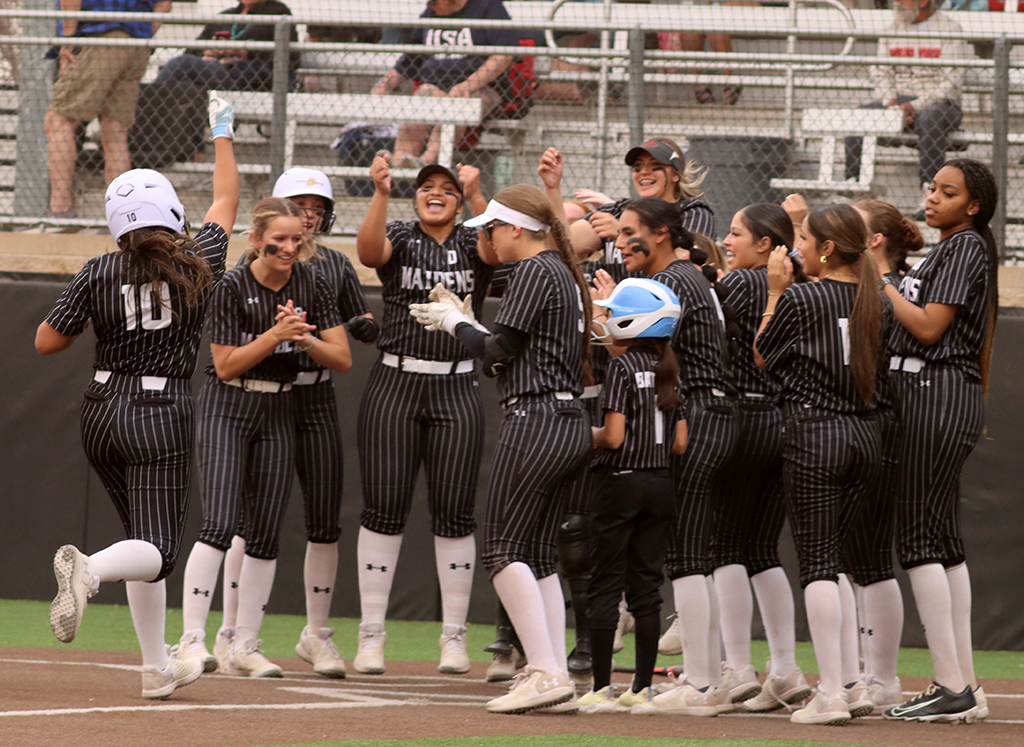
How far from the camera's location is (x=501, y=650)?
606 centimetres

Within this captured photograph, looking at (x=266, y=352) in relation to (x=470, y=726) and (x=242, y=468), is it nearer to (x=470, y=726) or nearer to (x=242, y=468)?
(x=242, y=468)

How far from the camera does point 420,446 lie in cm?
611

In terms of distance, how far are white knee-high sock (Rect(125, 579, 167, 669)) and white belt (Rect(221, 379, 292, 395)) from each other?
1.22m

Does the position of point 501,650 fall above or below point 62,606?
below

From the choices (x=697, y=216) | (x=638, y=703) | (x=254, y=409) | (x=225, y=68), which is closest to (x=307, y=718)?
(x=638, y=703)

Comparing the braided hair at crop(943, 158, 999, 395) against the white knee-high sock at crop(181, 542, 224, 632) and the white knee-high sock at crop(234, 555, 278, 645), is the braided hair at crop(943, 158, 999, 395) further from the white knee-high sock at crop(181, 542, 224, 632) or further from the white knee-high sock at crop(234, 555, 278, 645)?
the white knee-high sock at crop(181, 542, 224, 632)

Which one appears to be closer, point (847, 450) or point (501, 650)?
point (847, 450)

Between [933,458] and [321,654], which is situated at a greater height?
[933,458]

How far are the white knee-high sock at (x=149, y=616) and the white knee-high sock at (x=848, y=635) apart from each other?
8.51 feet

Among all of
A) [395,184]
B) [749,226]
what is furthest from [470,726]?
[395,184]

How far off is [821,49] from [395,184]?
320 centimetres

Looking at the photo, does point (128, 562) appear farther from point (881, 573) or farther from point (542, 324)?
point (881, 573)

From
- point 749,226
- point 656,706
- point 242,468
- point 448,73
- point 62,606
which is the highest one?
point 448,73

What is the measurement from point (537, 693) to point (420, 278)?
87.9 inches
